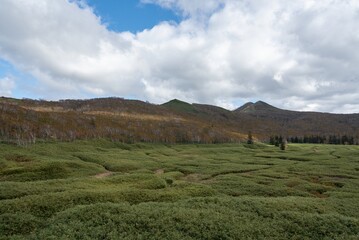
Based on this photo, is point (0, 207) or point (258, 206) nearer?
point (0, 207)

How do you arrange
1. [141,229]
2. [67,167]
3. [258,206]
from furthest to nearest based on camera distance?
1. [67,167]
2. [258,206]
3. [141,229]

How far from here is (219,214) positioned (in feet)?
108

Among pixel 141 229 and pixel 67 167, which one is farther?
pixel 67 167

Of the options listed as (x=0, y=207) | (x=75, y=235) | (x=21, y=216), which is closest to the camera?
(x=75, y=235)

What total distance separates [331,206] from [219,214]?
16.5m

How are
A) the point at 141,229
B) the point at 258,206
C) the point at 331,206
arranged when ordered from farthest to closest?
the point at 331,206 → the point at 258,206 → the point at 141,229

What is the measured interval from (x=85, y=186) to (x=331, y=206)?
109ft

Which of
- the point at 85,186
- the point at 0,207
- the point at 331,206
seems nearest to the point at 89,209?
the point at 0,207

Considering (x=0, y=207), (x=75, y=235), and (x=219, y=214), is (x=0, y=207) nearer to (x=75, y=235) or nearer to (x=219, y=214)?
(x=75, y=235)

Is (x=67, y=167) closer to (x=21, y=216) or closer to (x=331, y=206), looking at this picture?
(x=21, y=216)

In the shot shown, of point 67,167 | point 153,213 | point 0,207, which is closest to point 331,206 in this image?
point 153,213

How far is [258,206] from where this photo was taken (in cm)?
3644

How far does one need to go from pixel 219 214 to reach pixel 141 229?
8404 mm

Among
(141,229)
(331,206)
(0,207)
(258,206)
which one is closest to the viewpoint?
(141,229)
